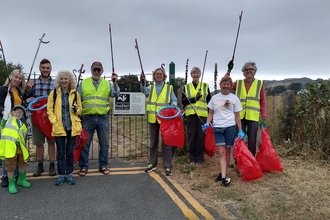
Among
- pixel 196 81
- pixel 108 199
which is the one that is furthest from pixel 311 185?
pixel 108 199

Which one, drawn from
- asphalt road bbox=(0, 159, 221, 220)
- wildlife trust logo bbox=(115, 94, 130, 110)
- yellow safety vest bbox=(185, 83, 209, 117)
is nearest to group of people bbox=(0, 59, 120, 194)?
asphalt road bbox=(0, 159, 221, 220)

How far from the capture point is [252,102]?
188 inches

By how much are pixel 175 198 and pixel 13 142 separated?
2.46m

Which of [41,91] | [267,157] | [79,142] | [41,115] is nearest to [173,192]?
[267,157]

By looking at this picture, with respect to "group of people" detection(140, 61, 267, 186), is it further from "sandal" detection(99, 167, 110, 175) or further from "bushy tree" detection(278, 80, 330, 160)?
"bushy tree" detection(278, 80, 330, 160)

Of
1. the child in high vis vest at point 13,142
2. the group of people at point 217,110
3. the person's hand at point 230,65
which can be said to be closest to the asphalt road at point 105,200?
the child in high vis vest at point 13,142

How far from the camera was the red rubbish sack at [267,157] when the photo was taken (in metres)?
4.71

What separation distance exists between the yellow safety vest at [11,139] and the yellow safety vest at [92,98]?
105 cm

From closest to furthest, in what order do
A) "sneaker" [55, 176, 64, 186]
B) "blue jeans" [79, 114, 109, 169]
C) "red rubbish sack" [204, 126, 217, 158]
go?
"sneaker" [55, 176, 64, 186] → "blue jeans" [79, 114, 109, 169] → "red rubbish sack" [204, 126, 217, 158]

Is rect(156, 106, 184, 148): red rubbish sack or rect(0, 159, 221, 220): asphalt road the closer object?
rect(0, 159, 221, 220): asphalt road

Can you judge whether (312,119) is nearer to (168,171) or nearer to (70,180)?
(168,171)

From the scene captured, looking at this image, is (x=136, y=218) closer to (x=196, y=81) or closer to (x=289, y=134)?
(x=196, y=81)

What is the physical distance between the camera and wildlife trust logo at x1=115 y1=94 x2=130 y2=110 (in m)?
5.95

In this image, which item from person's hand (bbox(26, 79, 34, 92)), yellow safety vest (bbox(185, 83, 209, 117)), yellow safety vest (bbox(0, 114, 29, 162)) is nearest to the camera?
yellow safety vest (bbox(0, 114, 29, 162))
